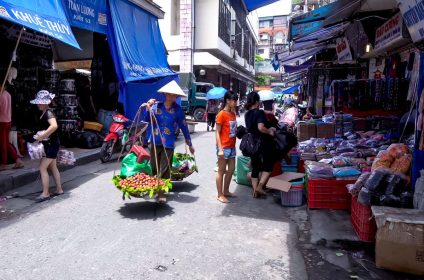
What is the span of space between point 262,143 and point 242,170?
4.27 feet

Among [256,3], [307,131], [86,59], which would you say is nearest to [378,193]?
[307,131]

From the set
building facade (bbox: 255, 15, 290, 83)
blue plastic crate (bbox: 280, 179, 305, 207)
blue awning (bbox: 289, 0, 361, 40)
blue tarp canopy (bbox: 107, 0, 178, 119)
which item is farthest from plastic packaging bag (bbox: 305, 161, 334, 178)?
building facade (bbox: 255, 15, 290, 83)

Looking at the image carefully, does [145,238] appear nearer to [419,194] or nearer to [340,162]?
[419,194]

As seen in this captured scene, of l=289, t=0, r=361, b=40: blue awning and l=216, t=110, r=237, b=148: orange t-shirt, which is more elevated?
l=289, t=0, r=361, b=40: blue awning

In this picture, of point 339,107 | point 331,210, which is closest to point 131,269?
point 331,210

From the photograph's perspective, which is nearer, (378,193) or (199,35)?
(378,193)

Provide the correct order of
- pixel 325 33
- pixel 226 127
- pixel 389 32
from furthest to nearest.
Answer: pixel 325 33
pixel 389 32
pixel 226 127

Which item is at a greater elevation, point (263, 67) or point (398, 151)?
point (263, 67)

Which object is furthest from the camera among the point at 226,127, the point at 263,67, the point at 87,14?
the point at 263,67

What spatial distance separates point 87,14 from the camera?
10016 millimetres

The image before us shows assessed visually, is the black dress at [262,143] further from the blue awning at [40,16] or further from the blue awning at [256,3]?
the blue awning at [256,3]

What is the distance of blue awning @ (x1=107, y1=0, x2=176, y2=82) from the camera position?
10938 mm

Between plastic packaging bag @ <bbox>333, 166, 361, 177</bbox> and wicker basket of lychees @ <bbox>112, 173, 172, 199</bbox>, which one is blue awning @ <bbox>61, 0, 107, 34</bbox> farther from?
plastic packaging bag @ <bbox>333, 166, 361, 177</bbox>

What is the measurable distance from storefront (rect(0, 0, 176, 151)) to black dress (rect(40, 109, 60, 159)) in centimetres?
159
